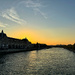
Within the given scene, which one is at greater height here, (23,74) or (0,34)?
(0,34)

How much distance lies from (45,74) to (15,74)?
6745mm

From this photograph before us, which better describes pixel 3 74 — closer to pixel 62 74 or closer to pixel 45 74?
pixel 45 74

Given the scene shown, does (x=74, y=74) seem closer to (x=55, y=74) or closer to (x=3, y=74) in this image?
(x=55, y=74)

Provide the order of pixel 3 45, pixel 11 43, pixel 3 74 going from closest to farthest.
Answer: pixel 3 74 < pixel 3 45 < pixel 11 43

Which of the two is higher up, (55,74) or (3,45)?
(3,45)

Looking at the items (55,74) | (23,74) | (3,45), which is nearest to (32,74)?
(23,74)

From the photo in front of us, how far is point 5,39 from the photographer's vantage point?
99562mm

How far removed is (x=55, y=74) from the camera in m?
19.5

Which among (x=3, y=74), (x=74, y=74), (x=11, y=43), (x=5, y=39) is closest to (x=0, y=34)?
(x=5, y=39)

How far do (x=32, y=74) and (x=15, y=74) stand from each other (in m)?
3.81

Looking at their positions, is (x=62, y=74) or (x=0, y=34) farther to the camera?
(x=0, y=34)

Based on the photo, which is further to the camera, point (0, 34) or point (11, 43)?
point (11, 43)

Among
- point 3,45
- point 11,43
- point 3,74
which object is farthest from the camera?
point 11,43

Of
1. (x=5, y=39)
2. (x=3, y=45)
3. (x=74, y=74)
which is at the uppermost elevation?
(x=5, y=39)
